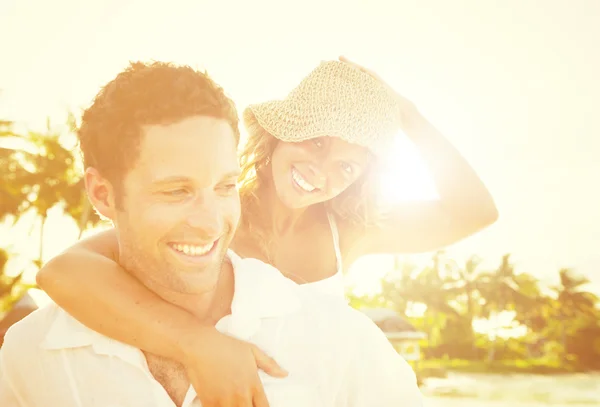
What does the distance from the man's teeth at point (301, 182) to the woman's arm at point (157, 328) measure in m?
1.11

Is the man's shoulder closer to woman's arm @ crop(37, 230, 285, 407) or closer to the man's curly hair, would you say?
woman's arm @ crop(37, 230, 285, 407)

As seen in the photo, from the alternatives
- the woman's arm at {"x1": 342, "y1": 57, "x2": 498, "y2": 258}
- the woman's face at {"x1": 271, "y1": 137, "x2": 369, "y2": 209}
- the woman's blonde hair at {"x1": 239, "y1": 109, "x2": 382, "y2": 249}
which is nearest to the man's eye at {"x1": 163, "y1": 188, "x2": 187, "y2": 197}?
the woman's face at {"x1": 271, "y1": 137, "x2": 369, "y2": 209}

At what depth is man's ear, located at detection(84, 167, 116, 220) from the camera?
1688 mm

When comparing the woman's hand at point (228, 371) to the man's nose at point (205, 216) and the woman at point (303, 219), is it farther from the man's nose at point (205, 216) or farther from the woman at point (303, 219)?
the man's nose at point (205, 216)

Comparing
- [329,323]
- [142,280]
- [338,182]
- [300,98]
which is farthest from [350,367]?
[300,98]

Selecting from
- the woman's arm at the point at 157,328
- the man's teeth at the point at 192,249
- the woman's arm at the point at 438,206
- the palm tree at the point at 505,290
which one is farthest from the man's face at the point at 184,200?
the palm tree at the point at 505,290

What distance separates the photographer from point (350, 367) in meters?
1.62

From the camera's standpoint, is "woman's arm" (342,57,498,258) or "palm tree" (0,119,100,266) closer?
"woman's arm" (342,57,498,258)

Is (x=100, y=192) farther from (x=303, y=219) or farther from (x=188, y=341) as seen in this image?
(x=303, y=219)

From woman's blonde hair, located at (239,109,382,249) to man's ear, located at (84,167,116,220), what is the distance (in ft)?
4.59

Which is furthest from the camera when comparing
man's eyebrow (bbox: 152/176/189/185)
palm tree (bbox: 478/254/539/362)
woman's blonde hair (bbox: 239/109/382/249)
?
palm tree (bbox: 478/254/539/362)

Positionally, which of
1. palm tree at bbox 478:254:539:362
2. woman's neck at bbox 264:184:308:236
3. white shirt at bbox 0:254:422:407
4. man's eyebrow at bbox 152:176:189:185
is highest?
man's eyebrow at bbox 152:176:189:185

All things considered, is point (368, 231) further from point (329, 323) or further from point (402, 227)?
A: point (329, 323)

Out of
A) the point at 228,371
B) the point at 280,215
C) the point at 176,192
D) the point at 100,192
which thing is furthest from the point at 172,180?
the point at 280,215
